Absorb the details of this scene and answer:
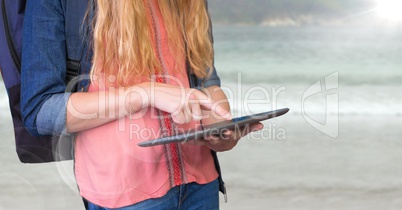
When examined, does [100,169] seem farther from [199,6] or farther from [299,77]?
[299,77]

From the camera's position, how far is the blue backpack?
864 mm

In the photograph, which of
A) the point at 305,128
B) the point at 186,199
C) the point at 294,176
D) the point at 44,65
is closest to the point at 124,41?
the point at 44,65

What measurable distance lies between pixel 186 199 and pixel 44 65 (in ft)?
0.95

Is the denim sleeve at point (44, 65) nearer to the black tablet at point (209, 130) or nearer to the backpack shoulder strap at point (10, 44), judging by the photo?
the backpack shoulder strap at point (10, 44)

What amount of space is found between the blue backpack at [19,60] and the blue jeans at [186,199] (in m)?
0.10

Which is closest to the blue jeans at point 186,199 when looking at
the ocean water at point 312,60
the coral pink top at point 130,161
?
the coral pink top at point 130,161

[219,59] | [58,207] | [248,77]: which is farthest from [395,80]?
[58,207]

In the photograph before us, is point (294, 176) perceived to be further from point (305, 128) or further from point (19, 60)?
point (19, 60)

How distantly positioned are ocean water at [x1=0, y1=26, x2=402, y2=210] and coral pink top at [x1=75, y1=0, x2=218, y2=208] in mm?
173

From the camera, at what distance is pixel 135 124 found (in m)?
0.90

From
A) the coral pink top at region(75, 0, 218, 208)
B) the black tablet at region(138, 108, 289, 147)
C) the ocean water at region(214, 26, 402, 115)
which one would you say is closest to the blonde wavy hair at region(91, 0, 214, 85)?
the coral pink top at region(75, 0, 218, 208)

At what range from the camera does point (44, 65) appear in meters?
0.84

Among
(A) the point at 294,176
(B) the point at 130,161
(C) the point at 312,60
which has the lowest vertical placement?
(A) the point at 294,176

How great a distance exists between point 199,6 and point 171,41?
0.09 m
